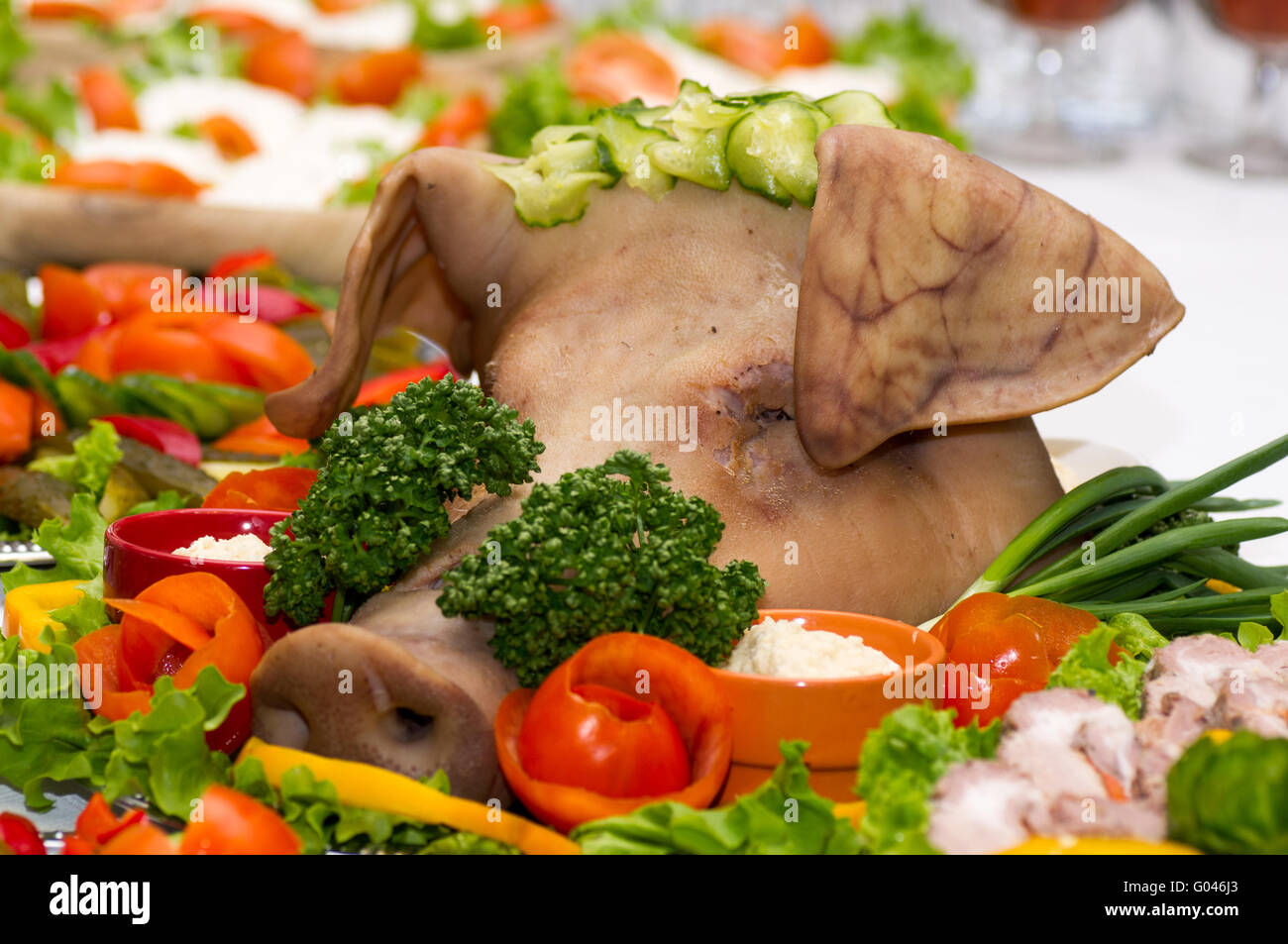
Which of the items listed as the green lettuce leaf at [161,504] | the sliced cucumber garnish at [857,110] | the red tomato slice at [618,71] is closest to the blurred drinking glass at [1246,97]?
the red tomato slice at [618,71]

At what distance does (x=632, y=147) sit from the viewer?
7.11 feet

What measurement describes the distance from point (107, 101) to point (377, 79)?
1.13 m

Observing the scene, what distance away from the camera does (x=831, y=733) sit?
1713mm

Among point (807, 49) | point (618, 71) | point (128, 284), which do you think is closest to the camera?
point (128, 284)

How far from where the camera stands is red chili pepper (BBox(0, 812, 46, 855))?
164 centimetres

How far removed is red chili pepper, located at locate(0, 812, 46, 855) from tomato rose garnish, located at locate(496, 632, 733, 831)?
51 centimetres

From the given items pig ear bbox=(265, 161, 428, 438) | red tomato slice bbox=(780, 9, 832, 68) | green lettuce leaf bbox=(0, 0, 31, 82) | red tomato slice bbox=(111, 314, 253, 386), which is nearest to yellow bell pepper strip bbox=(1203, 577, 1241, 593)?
pig ear bbox=(265, 161, 428, 438)

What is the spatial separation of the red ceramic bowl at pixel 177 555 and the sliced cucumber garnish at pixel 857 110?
95cm

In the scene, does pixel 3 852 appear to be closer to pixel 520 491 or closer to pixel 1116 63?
pixel 520 491

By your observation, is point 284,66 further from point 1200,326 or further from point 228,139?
point 1200,326

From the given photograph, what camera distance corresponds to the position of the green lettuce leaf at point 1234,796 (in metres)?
1.40

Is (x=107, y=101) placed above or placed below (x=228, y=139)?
above

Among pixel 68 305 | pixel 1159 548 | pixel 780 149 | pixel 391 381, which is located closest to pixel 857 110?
pixel 780 149

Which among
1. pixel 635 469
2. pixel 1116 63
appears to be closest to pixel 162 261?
pixel 635 469
